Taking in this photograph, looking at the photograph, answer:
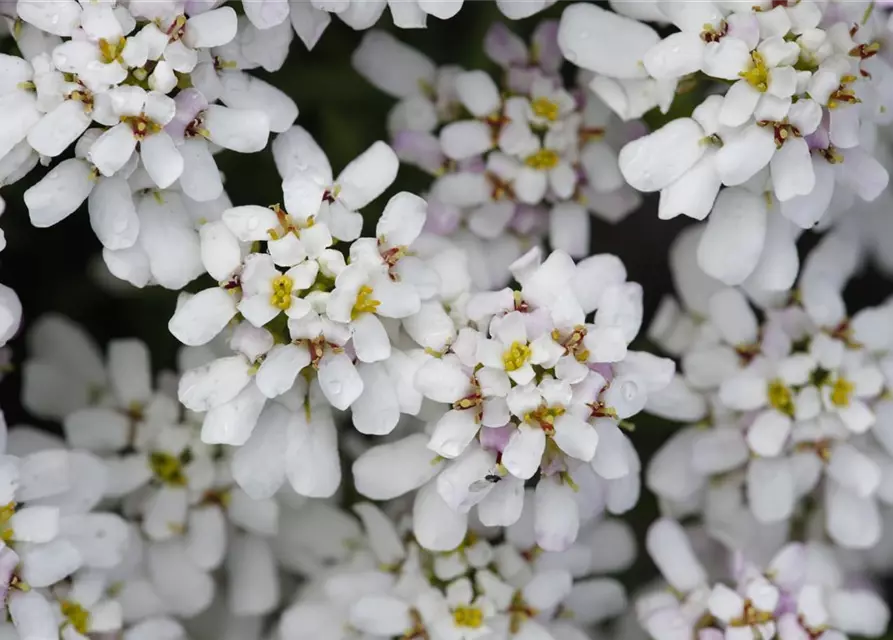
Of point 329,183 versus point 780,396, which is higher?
point 329,183

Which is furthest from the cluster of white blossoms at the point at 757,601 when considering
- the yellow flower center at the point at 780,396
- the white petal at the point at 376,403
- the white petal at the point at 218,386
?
the white petal at the point at 218,386

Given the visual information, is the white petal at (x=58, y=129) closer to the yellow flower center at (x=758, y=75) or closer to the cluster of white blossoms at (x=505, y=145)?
the cluster of white blossoms at (x=505, y=145)

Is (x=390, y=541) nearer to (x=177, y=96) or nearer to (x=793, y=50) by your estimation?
(x=177, y=96)

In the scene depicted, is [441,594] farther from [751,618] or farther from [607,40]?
[607,40]

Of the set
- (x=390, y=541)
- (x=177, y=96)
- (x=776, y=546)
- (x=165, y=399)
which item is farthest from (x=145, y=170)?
(x=776, y=546)

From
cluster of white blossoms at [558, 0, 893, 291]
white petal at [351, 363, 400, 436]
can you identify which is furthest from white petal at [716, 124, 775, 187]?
white petal at [351, 363, 400, 436]

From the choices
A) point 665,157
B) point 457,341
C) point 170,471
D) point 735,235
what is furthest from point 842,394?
point 170,471

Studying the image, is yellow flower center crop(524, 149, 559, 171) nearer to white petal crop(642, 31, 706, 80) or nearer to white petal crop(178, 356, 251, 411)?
white petal crop(642, 31, 706, 80)
